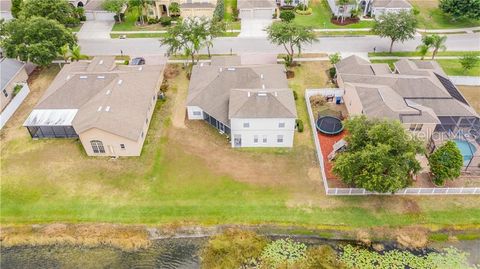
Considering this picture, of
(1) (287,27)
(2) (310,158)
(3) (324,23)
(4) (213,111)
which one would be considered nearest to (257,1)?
(3) (324,23)

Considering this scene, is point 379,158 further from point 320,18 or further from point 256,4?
point 256,4

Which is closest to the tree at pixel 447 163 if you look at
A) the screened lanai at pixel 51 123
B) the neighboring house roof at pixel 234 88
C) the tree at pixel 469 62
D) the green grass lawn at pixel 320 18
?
the neighboring house roof at pixel 234 88

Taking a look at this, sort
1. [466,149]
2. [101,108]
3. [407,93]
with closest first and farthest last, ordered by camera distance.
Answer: [466,149]
[101,108]
[407,93]

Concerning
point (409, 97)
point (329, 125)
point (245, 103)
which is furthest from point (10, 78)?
point (409, 97)

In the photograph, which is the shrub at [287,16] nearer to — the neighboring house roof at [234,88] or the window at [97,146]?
the neighboring house roof at [234,88]

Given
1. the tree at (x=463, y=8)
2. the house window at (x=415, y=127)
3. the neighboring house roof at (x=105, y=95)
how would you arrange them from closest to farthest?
the neighboring house roof at (x=105, y=95) → the house window at (x=415, y=127) → the tree at (x=463, y=8)

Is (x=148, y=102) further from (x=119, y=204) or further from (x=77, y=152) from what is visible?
(x=119, y=204)
